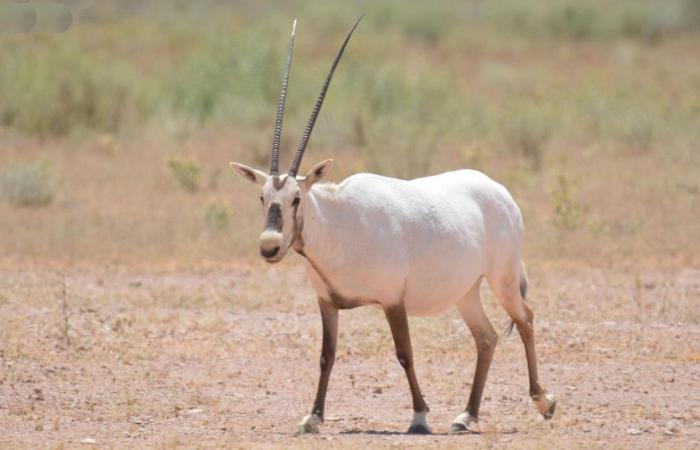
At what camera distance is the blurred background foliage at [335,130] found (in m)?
16.2

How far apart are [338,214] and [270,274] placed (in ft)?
19.9

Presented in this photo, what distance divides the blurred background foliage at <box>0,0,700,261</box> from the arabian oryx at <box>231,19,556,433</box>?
617 centimetres

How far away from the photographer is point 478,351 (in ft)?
29.0

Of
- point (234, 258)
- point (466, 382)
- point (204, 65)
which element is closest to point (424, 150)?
point (234, 258)

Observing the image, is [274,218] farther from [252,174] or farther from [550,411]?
[550,411]

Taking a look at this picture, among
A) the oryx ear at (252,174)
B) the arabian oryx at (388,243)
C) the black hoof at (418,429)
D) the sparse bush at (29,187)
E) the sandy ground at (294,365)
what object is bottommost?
the sparse bush at (29,187)

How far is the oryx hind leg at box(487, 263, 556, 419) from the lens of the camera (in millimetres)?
8742

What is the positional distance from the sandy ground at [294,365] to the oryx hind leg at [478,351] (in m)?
0.15

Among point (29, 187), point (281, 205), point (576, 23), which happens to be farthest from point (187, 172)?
point (576, 23)

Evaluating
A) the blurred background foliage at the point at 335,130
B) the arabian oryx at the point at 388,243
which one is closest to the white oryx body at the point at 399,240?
the arabian oryx at the point at 388,243

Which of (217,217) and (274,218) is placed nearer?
(274,218)

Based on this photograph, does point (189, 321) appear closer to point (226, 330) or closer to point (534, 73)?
point (226, 330)

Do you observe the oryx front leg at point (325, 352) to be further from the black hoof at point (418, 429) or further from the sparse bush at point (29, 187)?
the sparse bush at point (29, 187)

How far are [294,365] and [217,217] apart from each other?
6293 mm
